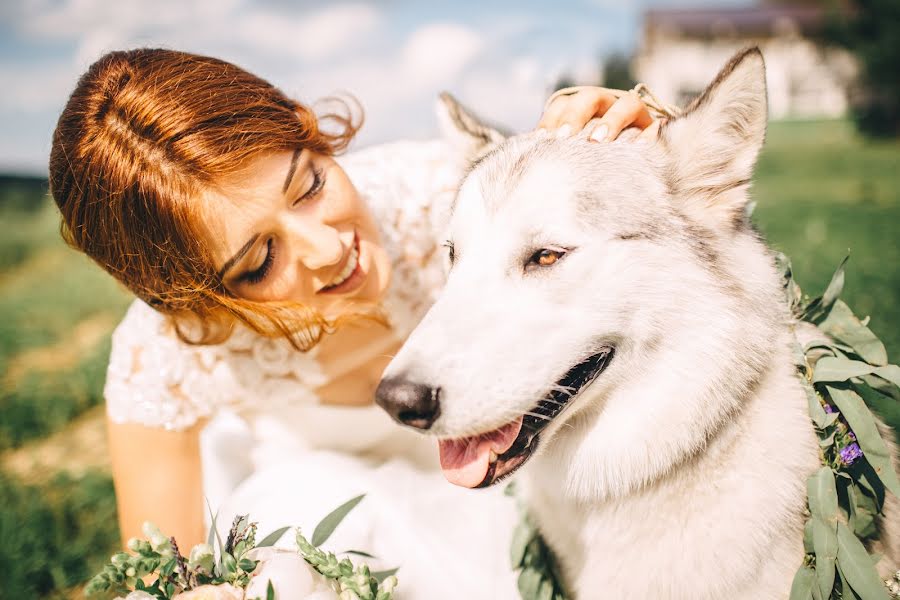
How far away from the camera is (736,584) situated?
64.2 inches

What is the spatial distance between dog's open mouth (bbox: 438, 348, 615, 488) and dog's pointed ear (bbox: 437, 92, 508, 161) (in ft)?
3.45

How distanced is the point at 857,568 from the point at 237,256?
2135 millimetres

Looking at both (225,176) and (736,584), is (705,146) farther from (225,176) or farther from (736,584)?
(225,176)

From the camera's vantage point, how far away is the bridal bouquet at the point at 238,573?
1417mm

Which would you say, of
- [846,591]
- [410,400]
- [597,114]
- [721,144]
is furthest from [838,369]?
[410,400]

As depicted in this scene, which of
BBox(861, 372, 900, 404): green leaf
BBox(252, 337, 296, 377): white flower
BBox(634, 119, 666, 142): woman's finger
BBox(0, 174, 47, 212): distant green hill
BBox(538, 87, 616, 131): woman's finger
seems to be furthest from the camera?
BBox(0, 174, 47, 212): distant green hill

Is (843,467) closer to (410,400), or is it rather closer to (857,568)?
(857,568)

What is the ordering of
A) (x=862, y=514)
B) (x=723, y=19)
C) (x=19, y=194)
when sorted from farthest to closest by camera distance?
(x=723, y=19) < (x=19, y=194) < (x=862, y=514)

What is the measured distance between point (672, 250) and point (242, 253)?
1.45 meters

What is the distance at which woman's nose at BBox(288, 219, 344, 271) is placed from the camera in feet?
6.88

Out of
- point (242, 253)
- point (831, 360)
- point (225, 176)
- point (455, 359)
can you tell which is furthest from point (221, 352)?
point (831, 360)

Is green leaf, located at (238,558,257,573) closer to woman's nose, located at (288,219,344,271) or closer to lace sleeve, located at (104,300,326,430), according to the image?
Result: woman's nose, located at (288,219,344,271)

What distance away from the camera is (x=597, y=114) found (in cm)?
213

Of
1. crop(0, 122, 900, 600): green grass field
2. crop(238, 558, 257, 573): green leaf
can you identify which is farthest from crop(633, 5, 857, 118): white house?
crop(238, 558, 257, 573): green leaf
